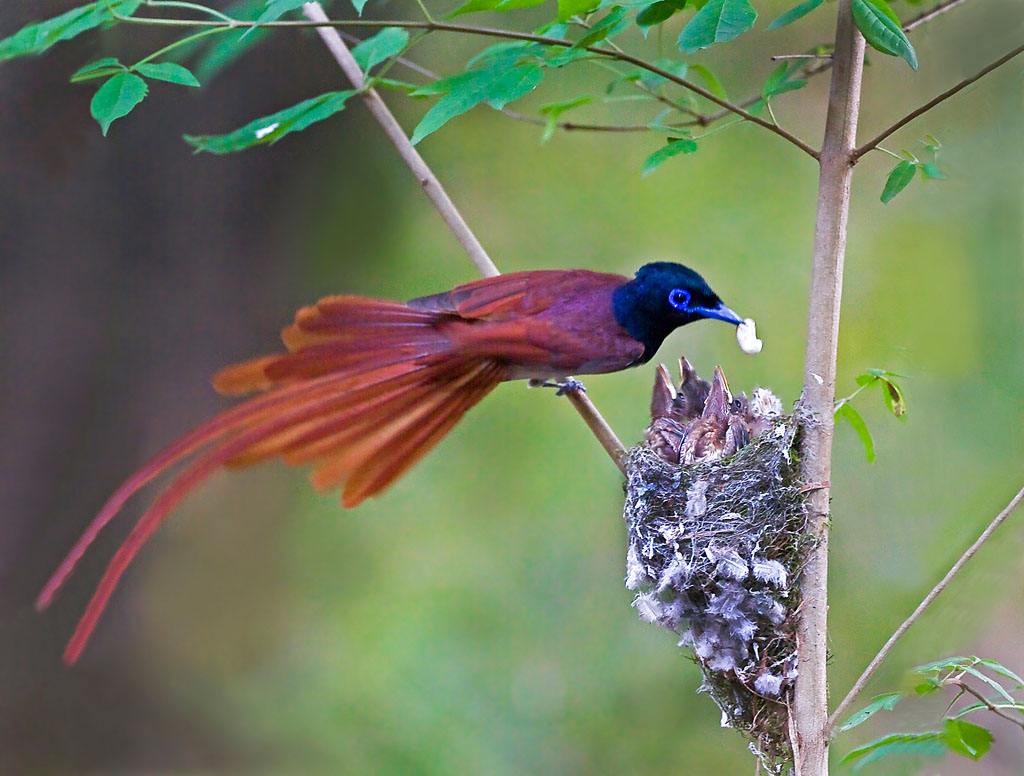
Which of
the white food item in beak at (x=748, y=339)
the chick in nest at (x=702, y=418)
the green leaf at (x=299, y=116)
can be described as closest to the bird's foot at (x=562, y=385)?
the chick in nest at (x=702, y=418)

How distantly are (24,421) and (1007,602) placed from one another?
365 cm

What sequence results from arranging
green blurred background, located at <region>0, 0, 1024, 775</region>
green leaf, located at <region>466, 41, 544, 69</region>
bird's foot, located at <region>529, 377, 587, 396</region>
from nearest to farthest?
green leaf, located at <region>466, 41, 544, 69</region> → bird's foot, located at <region>529, 377, 587, 396</region> → green blurred background, located at <region>0, 0, 1024, 775</region>

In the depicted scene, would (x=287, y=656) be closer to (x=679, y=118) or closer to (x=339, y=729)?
(x=339, y=729)

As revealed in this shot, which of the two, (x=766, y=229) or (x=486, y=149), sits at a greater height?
(x=486, y=149)

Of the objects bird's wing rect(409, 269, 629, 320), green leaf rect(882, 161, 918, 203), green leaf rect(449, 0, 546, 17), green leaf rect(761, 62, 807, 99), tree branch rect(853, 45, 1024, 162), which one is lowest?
bird's wing rect(409, 269, 629, 320)

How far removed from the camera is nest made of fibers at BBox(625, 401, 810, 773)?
67.7 inches

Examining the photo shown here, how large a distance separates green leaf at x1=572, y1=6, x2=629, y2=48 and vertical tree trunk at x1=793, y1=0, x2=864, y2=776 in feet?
0.99

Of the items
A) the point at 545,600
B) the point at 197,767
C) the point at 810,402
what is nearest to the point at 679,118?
the point at 810,402

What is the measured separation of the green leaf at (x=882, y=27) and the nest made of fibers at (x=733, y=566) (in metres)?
0.60

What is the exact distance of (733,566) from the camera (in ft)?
6.12

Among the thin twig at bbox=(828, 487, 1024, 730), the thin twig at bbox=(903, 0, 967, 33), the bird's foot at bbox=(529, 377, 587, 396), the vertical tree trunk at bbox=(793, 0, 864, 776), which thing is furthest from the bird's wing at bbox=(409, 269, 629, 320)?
the thin twig at bbox=(828, 487, 1024, 730)

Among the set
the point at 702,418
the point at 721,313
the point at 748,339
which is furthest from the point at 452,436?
the point at 748,339

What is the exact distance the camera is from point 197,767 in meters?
5.16

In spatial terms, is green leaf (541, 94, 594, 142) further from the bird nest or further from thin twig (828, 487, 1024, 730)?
thin twig (828, 487, 1024, 730)
